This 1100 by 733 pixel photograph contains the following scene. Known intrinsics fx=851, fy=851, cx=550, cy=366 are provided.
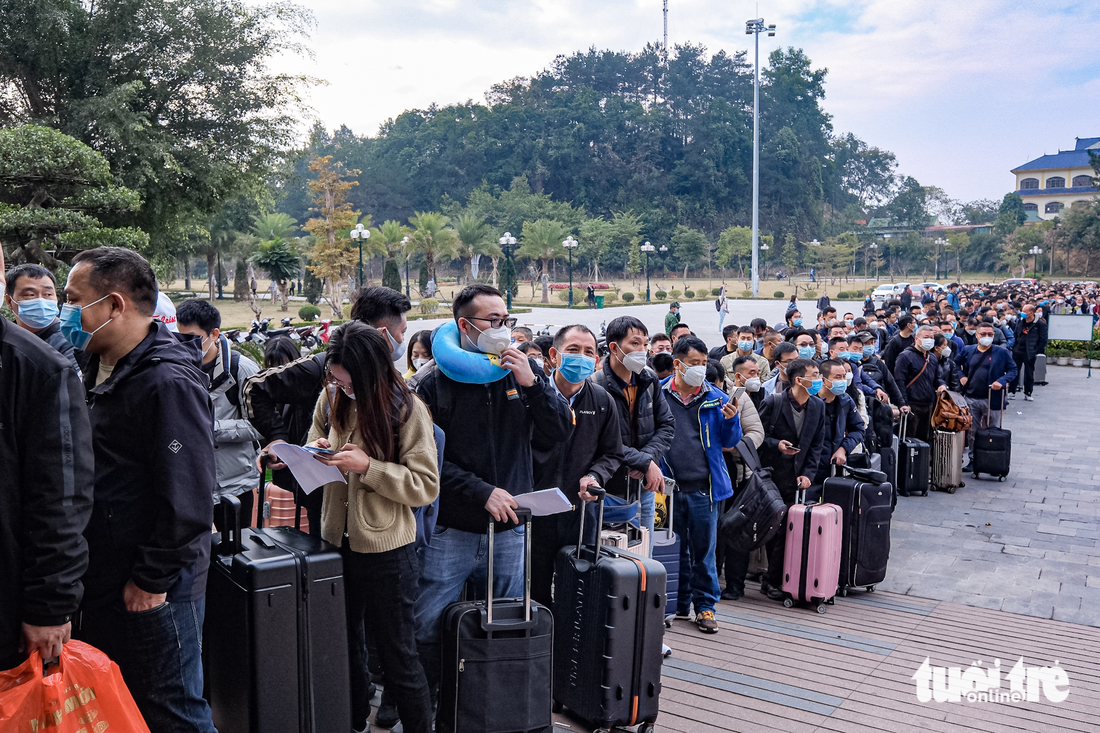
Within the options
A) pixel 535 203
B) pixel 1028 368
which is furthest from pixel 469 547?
pixel 535 203

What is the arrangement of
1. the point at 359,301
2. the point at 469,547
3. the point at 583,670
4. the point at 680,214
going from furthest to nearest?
the point at 680,214 < the point at 359,301 < the point at 583,670 < the point at 469,547

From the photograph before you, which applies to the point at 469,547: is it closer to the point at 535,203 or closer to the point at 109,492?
the point at 109,492

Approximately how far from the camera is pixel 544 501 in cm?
292

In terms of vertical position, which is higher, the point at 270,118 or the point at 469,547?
the point at 270,118

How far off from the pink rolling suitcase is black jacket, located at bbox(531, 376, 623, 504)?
187cm

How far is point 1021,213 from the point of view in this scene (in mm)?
68125

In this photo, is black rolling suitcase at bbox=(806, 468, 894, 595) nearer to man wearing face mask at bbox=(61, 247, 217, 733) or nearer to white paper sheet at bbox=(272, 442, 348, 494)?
white paper sheet at bbox=(272, 442, 348, 494)

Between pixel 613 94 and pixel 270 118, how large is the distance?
66.7 metres

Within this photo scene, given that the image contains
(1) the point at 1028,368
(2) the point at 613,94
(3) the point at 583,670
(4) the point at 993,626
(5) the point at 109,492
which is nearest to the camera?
(5) the point at 109,492

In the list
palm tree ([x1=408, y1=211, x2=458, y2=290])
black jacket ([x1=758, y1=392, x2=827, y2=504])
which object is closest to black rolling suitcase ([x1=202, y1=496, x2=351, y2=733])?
black jacket ([x1=758, y1=392, x2=827, y2=504])

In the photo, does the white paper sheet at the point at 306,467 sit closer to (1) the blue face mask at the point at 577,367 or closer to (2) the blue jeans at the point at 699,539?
(1) the blue face mask at the point at 577,367

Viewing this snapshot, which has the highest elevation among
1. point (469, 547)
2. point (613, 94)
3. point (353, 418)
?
point (613, 94)

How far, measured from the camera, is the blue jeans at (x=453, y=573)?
2.93 meters

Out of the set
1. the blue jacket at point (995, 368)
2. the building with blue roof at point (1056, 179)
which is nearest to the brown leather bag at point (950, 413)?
the blue jacket at point (995, 368)
